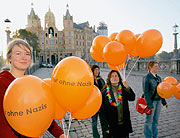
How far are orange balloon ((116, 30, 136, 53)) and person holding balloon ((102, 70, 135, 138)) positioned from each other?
92cm

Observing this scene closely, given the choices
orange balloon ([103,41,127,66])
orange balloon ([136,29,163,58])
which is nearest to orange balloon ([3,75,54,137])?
orange balloon ([103,41,127,66])

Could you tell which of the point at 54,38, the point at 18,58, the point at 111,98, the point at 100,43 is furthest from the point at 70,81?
the point at 54,38

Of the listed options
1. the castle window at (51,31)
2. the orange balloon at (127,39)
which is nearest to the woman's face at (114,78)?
the orange balloon at (127,39)

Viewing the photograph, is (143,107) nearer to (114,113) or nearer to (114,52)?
(114,113)

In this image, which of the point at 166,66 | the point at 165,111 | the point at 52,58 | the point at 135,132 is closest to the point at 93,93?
the point at 135,132

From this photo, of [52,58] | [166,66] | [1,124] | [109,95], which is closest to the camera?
[1,124]

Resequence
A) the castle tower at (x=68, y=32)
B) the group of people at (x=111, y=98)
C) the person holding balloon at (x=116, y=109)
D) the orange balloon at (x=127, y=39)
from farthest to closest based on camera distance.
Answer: the castle tower at (x=68, y=32), the orange balloon at (x=127, y=39), the person holding balloon at (x=116, y=109), the group of people at (x=111, y=98)

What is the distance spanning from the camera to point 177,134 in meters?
3.65

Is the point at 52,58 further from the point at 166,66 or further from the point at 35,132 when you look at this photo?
the point at 35,132

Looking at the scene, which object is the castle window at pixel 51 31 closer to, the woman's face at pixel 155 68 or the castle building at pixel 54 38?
the castle building at pixel 54 38

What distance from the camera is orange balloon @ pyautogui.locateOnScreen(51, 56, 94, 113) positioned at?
1527 millimetres

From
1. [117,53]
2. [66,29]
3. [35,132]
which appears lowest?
[35,132]

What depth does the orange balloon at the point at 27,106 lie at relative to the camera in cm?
123

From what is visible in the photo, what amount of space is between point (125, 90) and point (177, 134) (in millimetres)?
2369
